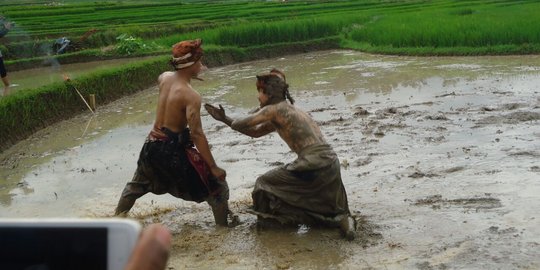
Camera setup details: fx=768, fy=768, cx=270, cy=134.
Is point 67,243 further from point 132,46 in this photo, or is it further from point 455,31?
point 132,46

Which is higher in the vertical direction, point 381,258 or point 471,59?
point 381,258

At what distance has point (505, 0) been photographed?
2670 centimetres

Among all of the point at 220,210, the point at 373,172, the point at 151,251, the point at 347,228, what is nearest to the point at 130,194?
the point at 220,210

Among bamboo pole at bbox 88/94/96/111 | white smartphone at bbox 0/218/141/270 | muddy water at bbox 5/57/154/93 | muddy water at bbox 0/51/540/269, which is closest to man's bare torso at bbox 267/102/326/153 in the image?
muddy water at bbox 0/51/540/269

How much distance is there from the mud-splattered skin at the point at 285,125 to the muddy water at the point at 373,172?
630 millimetres

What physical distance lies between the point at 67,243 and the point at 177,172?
4.35 m

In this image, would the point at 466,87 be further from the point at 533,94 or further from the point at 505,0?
the point at 505,0

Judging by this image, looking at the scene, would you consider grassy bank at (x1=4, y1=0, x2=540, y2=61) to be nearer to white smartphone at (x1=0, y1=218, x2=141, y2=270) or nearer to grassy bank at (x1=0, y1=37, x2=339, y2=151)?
grassy bank at (x1=0, y1=37, x2=339, y2=151)

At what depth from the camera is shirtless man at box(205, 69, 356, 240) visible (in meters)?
5.15

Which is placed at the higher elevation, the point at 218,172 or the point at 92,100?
the point at 218,172

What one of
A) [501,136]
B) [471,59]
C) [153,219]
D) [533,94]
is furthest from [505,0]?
[153,219]

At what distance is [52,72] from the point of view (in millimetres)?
16516

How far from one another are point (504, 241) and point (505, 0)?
23.5 meters

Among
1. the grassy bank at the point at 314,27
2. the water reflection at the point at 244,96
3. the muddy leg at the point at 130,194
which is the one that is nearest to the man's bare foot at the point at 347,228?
the muddy leg at the point at 130,194
